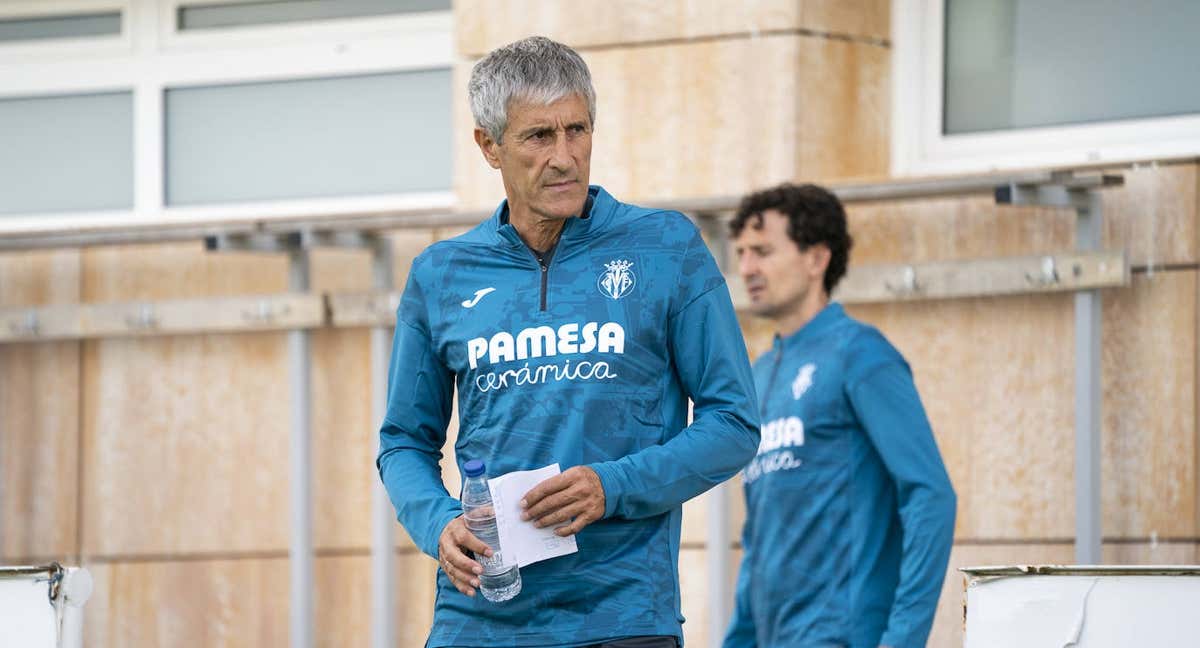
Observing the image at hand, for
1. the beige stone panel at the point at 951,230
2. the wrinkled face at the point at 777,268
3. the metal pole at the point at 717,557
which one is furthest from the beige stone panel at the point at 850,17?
the wrinkled face at the point at 777,268

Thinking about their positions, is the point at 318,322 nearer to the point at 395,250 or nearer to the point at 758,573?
the point at 395,250

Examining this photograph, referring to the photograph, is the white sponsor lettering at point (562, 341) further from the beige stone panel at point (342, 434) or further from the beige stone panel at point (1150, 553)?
the beige stone panel at point (342, 434)

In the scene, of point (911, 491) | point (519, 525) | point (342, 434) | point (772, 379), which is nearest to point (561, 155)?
point (519, 525)

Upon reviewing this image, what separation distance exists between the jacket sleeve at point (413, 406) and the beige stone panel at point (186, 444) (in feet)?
15.1

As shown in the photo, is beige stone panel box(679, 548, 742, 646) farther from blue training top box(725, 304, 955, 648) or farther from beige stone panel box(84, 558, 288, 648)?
blue training top box(725, 304, 955, 648)

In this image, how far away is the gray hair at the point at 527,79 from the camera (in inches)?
145

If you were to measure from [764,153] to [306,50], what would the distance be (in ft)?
7.62

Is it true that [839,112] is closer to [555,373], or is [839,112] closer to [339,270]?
[339,270]

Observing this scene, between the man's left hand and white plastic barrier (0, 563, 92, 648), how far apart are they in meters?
Result: 0.88

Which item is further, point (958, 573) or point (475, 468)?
point (958, 573)

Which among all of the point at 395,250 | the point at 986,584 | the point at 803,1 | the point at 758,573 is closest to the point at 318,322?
the point at 395,250

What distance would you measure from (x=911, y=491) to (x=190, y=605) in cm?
411

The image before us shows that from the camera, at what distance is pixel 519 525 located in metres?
3.52

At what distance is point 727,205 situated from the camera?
7.27 meters
